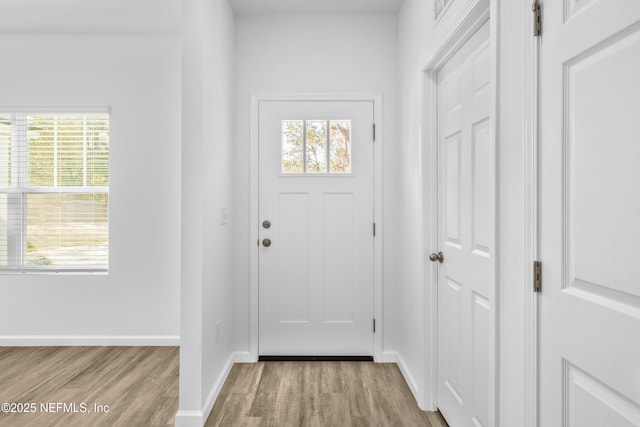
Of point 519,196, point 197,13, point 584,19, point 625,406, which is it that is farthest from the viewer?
point 197,13

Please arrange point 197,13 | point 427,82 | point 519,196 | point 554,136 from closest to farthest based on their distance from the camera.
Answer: point 554,136, point 519,196, point 197,13, point 427,82

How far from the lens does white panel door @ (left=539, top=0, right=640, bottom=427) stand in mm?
846

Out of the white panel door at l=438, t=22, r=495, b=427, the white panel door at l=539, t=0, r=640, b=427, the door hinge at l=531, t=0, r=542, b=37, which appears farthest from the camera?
the white panel door at l=438, t=22, r=495, b=427

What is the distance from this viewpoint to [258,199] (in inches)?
120

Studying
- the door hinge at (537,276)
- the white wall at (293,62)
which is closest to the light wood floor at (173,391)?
the white wall at (293,62)

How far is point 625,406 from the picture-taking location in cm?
86

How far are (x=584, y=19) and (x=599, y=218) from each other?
490mm

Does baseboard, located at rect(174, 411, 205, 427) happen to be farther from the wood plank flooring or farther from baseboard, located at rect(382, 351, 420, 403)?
baseboard, located at rect(382, 351, 420, 403)

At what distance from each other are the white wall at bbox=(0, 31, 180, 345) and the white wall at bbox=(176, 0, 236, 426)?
1.05m

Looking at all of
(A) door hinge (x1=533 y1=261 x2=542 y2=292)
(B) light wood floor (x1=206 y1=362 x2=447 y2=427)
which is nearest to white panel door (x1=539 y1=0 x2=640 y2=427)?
(A) door hinge (x1=533 y1=261 x2=542 y2=292)

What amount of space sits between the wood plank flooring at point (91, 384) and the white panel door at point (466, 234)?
1.56 meters

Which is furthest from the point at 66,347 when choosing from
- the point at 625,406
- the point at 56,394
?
the point at 625,406

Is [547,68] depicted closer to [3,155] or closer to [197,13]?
[197,13]

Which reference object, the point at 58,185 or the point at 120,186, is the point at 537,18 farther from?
the point at 58,185
